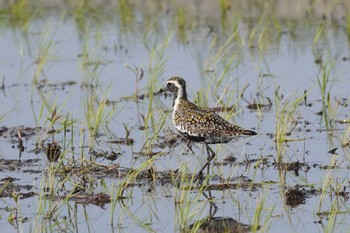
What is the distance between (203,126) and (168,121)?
221cm

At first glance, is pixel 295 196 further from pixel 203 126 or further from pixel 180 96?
pixel 180 96

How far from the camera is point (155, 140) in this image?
457 inches

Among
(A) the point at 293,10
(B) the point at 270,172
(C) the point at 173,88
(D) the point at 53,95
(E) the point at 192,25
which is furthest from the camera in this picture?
(A) the point at 293,10

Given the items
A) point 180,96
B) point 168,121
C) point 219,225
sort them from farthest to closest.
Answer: point 168,121 < point 180,96 < point 219,225

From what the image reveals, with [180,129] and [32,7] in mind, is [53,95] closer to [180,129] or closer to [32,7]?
[180,129]

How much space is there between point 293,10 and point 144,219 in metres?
11.5

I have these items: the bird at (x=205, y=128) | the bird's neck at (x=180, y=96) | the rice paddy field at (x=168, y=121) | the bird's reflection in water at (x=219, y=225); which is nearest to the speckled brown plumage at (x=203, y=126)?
the bird at (x=205, y=128)

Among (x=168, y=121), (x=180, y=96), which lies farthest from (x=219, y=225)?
(x=168, y=121)

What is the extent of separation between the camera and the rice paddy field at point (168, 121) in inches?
355

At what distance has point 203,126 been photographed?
34.1 ft

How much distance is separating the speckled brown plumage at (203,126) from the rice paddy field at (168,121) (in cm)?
30

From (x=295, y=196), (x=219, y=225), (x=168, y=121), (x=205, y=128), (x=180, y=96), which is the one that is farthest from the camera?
(x=168, y=121)

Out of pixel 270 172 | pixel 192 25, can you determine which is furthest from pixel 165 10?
pixel 270 172

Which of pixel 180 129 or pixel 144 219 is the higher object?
pixel 180 129
